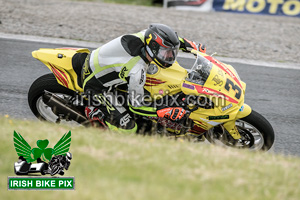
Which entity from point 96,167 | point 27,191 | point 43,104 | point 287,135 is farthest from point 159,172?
point 287,135

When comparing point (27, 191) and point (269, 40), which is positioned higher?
point (27, 191)

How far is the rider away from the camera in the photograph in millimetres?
4438

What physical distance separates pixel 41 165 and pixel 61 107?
1.51 meters

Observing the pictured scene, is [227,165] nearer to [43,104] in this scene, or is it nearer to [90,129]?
[90,129]

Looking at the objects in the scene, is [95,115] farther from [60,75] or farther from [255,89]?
[255,89]

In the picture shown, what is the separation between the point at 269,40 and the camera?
9812 mm

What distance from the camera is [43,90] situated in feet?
16.8

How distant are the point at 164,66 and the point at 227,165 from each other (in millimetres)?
1496

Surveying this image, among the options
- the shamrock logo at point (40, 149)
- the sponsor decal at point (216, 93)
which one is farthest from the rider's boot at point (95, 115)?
the sponsor decal at point (216, 93)

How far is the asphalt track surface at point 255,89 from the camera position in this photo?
5.89 m

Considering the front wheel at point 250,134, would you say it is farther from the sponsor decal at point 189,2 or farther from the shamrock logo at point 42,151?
the sponsor decal at point 189,2

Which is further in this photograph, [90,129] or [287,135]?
[287,135]

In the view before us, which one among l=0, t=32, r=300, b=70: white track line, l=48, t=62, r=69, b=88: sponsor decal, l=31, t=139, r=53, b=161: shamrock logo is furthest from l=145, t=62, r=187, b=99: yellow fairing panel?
l=0, t=32, r=300, b=70: white track line

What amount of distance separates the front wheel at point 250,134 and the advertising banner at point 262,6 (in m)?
8.37
